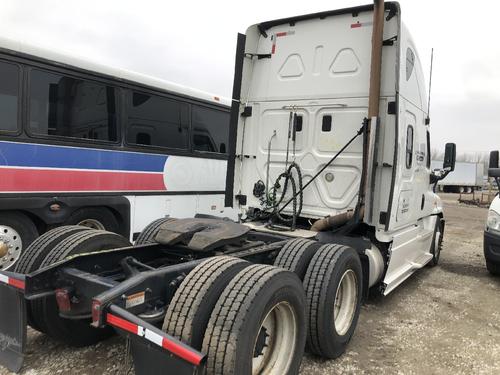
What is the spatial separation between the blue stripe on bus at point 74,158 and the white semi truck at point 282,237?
1826 mm

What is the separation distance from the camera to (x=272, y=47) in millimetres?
5562

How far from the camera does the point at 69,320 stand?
11.4 ft

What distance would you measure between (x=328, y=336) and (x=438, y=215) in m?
4.87

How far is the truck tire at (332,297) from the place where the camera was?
3.47 metres

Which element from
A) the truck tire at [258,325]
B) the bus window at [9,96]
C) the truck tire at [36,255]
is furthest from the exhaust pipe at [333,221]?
the bus window at [9,96]

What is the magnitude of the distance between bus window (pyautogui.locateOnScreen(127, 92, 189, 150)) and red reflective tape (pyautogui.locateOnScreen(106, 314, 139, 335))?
465 cm

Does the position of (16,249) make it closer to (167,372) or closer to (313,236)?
(313,236)

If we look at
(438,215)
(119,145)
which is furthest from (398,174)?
(119,145)

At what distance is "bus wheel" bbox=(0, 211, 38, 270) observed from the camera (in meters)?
5.31

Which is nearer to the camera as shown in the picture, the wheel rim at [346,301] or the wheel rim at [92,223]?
the wheel rim at [346,301]

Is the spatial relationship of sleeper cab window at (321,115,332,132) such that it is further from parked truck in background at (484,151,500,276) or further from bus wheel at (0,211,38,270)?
bus wheel at (0,211,38,270)

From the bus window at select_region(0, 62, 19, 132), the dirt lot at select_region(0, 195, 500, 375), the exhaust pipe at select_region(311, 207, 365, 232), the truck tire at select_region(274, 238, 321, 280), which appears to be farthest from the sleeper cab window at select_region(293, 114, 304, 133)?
the bus window at select_region(0, 62, 19, 132)

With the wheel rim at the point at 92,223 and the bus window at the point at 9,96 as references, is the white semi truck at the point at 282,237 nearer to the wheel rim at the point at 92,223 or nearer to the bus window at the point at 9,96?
the wheel rim at the point at 92,223

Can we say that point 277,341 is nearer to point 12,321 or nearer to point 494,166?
point 12,321
